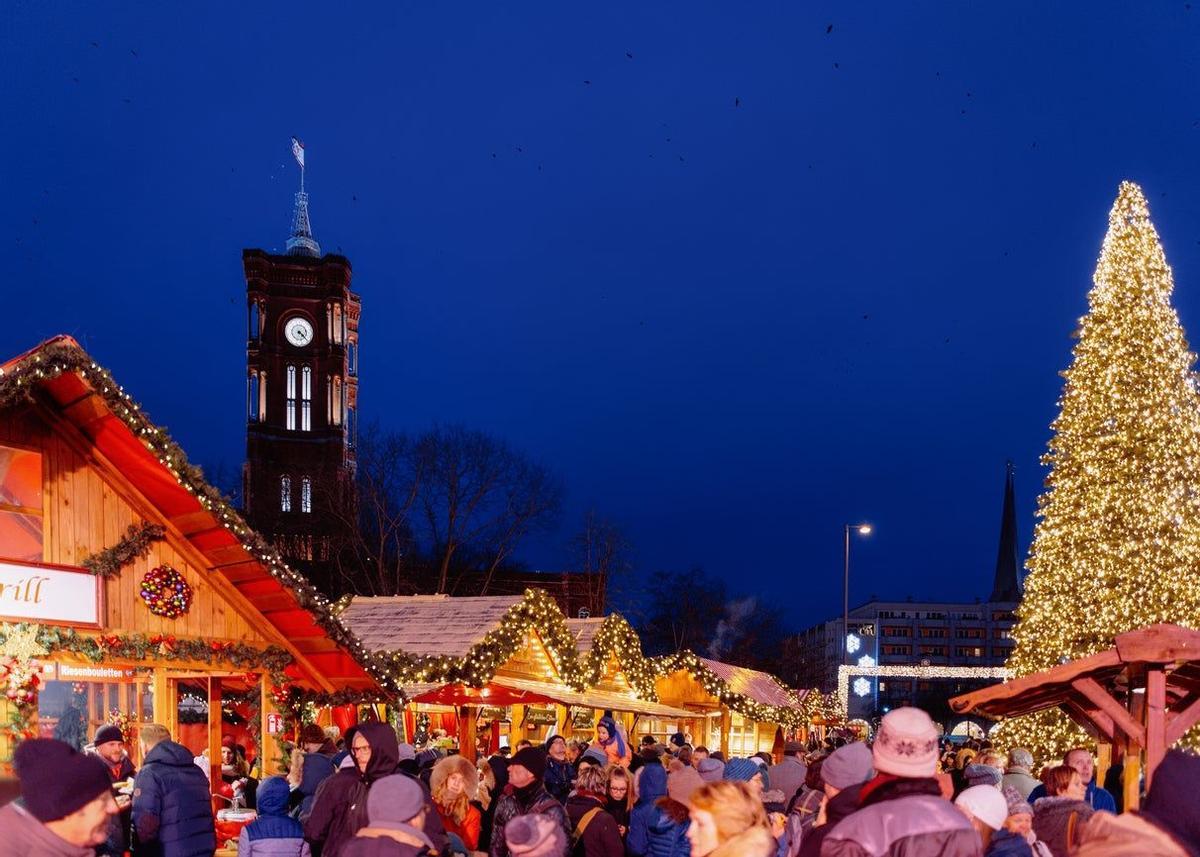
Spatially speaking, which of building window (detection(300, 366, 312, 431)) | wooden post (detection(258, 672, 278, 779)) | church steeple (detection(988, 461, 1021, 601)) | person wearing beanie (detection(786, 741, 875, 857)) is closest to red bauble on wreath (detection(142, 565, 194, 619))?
wooden post (detection(258, 672, 278, 779))

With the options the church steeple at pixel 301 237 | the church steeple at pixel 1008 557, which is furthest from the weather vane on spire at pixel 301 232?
the church steeple at pixel 1008 557

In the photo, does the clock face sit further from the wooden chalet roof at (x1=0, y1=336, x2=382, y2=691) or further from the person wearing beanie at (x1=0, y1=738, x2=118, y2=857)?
the person wearing beanie at (x1=0, y1=738, x2=118, y2=857)

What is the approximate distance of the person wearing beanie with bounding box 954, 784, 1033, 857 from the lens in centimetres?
531

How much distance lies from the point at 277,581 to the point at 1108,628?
1405 centimetres

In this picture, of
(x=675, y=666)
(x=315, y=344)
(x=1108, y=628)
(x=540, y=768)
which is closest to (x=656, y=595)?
(x=315, y=344)

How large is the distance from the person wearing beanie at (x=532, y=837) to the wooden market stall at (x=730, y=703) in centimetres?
2091

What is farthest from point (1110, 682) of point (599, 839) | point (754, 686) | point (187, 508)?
point (754, 686)

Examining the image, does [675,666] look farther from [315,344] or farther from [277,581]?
[315,344]

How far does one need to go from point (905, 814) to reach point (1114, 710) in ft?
29.3

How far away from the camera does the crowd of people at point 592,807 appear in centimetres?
344

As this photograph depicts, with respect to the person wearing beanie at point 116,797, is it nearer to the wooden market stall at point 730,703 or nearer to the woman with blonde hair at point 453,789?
the woman with blonde hair at point 453,789

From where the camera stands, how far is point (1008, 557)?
16412cm

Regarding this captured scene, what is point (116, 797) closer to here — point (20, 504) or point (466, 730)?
point (20, 504)

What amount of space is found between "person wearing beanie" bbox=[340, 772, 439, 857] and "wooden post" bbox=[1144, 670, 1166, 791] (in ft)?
26.1
